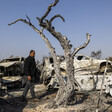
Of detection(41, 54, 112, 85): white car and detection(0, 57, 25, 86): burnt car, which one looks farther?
detection(0, 57, 25, 86): burnt car

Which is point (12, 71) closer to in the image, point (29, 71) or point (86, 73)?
point (29, 71)

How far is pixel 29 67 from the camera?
6930mm

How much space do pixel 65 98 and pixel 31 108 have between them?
1.22m

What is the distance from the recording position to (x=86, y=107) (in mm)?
5645

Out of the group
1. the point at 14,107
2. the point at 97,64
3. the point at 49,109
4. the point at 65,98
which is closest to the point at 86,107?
the point at 65,98

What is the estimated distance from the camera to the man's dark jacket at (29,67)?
22.3ft

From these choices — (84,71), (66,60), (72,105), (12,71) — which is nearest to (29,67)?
(66,60)

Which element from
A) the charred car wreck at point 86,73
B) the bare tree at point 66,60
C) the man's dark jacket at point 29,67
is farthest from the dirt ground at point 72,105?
the man's dark jacket at point 29,67

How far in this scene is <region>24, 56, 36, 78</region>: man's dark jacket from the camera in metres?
6.79

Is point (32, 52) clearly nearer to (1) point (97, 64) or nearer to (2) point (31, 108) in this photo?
(2) point (31, 108)

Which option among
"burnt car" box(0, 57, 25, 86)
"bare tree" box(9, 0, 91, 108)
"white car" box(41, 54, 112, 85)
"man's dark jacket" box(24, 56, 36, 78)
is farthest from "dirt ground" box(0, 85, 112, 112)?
"burnt car" box(0, 57, 25, 86)

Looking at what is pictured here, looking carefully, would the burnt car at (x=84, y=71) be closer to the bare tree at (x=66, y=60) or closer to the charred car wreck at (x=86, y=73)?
the charred car wreck at (x=86, y=73)

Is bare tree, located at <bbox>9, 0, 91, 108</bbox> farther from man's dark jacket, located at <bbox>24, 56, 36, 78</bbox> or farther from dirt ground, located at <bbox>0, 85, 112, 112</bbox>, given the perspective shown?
man's dark jacket, located at <bbox>24, 56, 36, 78</bbox>

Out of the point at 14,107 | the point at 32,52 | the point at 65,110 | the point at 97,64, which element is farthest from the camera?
the point at 97,64
